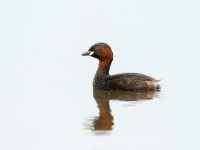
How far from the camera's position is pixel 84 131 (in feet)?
36.8

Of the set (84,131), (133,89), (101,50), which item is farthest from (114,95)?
(84,131)

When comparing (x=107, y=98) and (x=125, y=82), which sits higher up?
(x=125, y=82)

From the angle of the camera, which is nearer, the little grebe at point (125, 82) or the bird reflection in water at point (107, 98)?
the bird reflection in water at point (107, 98)

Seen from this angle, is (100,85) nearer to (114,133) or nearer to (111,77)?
(111,77)

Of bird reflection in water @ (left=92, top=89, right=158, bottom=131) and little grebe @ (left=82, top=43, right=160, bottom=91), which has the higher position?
little grebe @ (left=82, top=43, right=160, bottom=91)

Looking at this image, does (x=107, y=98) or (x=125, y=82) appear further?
(x=125, y=82)

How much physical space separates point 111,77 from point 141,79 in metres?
0.72

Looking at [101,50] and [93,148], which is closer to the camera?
[93,148]

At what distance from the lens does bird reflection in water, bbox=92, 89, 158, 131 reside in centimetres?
1194

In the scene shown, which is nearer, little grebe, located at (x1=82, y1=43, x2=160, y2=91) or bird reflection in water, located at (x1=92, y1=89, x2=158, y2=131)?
bird reflection in water, located at (x1=92, y1=89, x2=158, y2=131)

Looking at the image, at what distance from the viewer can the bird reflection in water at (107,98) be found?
470 inches

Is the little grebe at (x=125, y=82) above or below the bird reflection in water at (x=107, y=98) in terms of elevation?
above

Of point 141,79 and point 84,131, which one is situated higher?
point 141,79

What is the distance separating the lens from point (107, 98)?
1437cm
